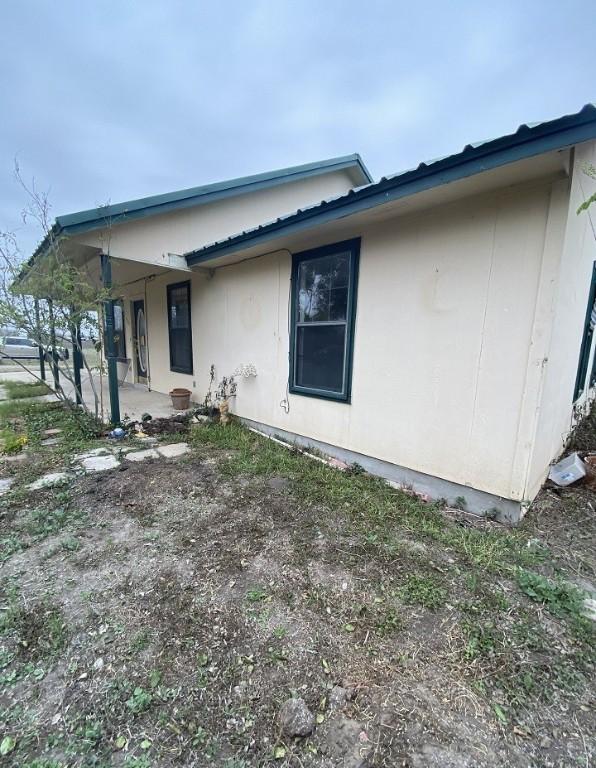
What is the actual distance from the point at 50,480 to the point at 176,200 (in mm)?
3976

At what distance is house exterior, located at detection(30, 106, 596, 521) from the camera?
2.38 meters

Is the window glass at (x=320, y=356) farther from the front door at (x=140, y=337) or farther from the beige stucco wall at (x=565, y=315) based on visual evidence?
the front door at (x=140, y=337)

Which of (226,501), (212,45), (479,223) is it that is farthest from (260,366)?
(212,45)

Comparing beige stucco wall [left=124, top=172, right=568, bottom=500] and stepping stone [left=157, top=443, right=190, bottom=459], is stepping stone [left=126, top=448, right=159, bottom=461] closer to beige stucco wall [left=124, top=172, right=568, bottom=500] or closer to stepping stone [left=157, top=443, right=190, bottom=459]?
stepping stone [left=157, top=443, right=190, bottom=459]

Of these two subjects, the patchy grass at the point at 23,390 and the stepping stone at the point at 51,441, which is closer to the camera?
the stepping stone at the point at 51,441

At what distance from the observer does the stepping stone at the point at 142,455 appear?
381 centimetres

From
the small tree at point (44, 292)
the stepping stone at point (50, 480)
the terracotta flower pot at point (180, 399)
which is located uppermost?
the small tree at point (44, 292)

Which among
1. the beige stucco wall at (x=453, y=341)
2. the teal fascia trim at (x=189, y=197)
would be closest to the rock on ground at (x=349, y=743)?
the beige stucco wall at (x=453, y=341)

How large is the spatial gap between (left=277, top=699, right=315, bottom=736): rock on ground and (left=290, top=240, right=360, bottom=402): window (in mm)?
2627

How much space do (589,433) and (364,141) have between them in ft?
49.5

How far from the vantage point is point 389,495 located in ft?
10.1

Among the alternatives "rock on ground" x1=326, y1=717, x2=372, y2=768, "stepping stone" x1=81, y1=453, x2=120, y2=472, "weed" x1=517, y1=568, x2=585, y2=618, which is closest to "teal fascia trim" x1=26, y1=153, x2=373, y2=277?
"stepping stone" x1=81, y1=453, x2=120, y2=472

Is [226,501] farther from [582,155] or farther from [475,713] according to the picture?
[582,155]

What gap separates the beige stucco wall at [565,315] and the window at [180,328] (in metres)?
5.45
